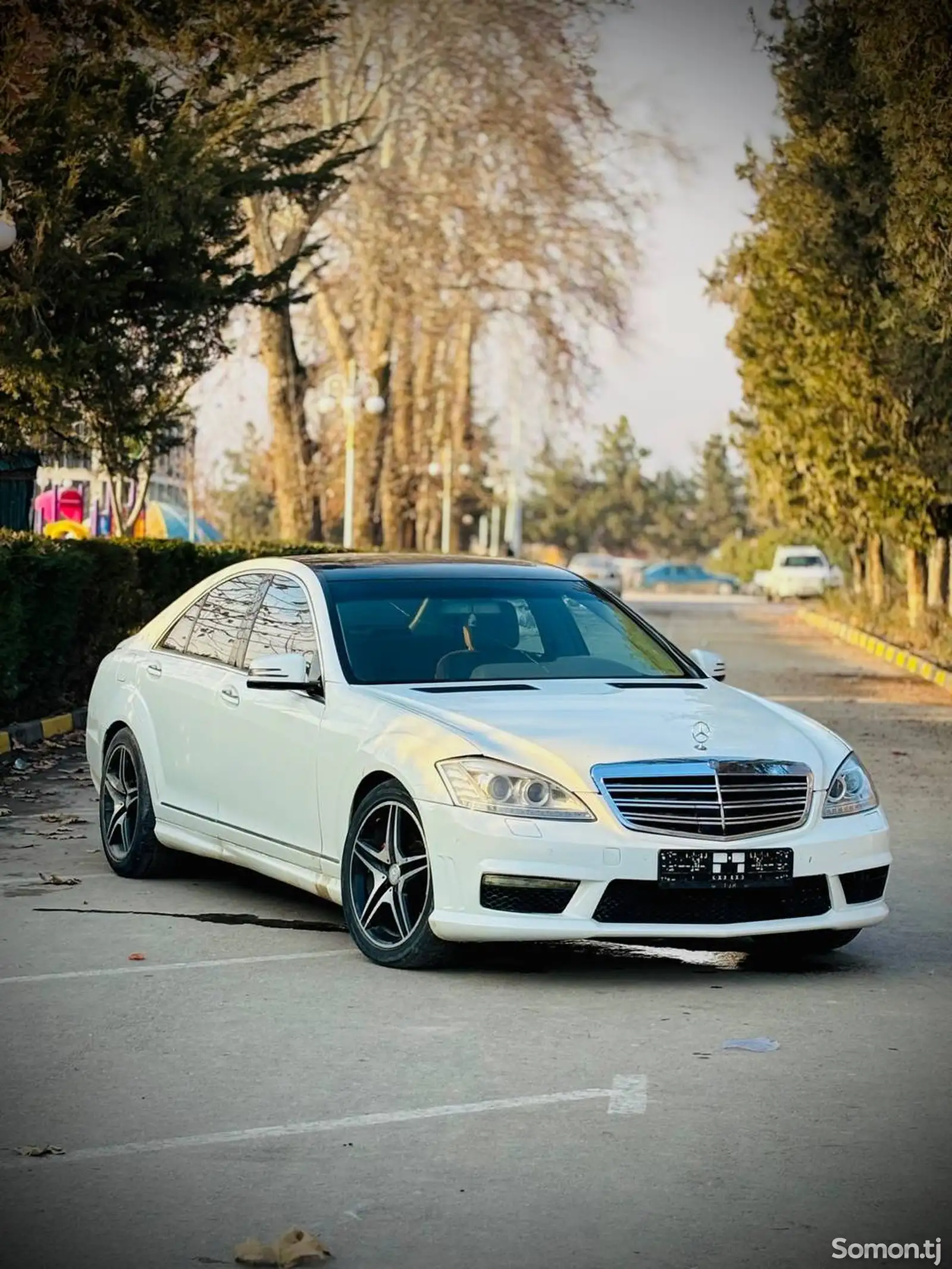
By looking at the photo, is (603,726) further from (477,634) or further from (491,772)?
(477,634)

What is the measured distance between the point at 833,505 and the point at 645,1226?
3766 centimetres

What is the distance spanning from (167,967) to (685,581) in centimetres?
9168

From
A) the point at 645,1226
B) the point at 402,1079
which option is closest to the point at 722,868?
the point at 402,1079

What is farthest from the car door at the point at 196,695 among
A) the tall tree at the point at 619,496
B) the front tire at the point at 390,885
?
the tall tree at the point at 619,496

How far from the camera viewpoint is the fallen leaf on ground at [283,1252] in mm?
5191

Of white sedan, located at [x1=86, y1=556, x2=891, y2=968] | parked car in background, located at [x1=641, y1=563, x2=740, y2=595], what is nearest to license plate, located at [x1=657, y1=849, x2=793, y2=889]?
white sedan, located at [x1=86, y1=556, x2=891, y2=968]

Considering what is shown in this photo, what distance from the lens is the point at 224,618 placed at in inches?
433

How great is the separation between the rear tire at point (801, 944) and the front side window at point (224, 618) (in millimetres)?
2796

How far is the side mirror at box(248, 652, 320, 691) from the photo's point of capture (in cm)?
963

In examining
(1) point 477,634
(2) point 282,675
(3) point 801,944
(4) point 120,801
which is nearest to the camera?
(3) point 801,944

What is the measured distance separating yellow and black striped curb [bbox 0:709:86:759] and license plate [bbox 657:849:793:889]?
951cm

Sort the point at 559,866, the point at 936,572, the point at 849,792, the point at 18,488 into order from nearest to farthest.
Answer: the point at 559,866
the point at 849,792
the point at 18,488
the point at 936,572

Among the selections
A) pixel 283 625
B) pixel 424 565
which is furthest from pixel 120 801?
pixel 424 565

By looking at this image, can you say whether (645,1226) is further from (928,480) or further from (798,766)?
(928,480)
